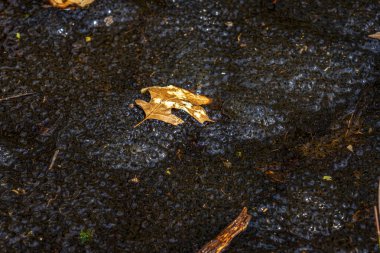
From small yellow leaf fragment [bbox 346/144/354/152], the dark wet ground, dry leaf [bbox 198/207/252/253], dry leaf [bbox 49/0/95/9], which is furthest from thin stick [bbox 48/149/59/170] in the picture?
small yellow leaf fragment [bbox 346/144/354/152]

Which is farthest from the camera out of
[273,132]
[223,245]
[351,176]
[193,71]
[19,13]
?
[19,13]

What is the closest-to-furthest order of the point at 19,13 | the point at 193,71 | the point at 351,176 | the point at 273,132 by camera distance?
the point at 351,176
the point at 273,132
the point at 193,71
the point at 19,13

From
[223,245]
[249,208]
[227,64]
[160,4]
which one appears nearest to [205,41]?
[227,64]

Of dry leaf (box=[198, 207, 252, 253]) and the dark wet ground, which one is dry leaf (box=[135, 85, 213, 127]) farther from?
dry leaf (box=[198, 207, 252, 253])

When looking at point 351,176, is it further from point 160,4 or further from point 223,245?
point 160,4

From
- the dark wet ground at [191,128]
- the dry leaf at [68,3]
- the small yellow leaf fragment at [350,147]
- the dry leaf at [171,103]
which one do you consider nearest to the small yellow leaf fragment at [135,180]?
the dark wet ground at [191,128]

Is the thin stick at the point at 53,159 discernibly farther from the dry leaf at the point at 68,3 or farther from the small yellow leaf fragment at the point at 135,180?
the dry leaf at the point at 68,3
